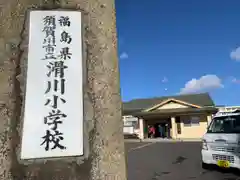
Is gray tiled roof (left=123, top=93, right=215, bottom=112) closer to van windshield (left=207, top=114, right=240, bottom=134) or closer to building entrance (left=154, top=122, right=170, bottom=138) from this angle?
building entrance (left=154, top=122, right=170, bottom=138)

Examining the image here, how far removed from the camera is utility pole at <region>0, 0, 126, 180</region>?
2.02 meters

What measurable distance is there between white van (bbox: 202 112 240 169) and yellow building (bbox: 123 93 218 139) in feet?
57.3

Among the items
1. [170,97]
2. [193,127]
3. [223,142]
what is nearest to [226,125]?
[223,142]

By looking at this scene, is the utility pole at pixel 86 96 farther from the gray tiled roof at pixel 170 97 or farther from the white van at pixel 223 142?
the gray tiled roof at pixel 170 97

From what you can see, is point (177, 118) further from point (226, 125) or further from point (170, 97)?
point (226, 125)

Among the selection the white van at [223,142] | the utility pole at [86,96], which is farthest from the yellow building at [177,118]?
the utility pole at [86,96]

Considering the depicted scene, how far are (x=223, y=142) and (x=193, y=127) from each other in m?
18.9

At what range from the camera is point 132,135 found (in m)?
29.2

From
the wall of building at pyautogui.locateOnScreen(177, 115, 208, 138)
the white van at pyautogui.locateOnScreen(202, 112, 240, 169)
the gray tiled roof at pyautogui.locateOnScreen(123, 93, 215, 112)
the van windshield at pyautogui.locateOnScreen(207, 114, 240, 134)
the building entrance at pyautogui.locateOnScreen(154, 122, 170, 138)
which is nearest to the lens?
the white van at pyautogui.locateOnScreen(202, 112, 240, 169)

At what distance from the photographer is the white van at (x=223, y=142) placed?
279 inches

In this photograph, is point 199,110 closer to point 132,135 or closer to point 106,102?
point 132,135

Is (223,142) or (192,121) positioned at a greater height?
(192,121)

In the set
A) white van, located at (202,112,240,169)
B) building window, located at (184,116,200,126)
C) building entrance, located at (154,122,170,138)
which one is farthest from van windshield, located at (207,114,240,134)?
building entrance, located at (154,122,170,138)

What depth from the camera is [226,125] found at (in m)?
7.75
